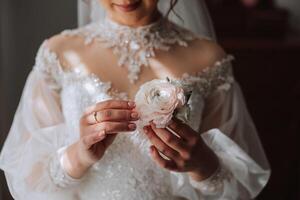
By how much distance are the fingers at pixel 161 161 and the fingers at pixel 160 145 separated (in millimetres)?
10

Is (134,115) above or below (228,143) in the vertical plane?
above

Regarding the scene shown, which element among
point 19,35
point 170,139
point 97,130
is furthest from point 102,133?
point 19,35

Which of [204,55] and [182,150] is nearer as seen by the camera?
[182,150]

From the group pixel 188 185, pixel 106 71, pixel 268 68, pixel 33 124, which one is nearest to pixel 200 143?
pixel 188 185

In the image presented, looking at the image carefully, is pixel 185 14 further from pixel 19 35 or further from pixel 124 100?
pixel 19 35

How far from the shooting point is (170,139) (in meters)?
0.87

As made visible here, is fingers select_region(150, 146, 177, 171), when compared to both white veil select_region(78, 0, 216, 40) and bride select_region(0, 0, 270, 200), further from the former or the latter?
white veil select_region(78, 0, 216, 40)

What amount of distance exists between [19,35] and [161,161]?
31.3 inches

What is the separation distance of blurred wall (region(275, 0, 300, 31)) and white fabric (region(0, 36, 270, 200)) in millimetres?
1171

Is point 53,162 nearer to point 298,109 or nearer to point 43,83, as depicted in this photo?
point 43,83

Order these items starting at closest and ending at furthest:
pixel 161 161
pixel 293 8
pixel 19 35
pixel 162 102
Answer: pixel 162 102, pixel 161 161, pixel 19 35, pixel 293 8

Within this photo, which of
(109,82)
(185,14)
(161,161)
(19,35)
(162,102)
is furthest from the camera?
(19,35)

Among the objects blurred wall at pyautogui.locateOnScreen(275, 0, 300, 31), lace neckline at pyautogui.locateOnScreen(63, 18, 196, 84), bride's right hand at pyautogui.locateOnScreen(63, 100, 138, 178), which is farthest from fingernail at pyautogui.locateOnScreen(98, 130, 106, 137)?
blurred wall at pyautogui.locateOnScreen(275, 0, 300, 31)

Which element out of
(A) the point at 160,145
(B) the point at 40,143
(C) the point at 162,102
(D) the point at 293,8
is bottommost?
(D) the point at 293,8
